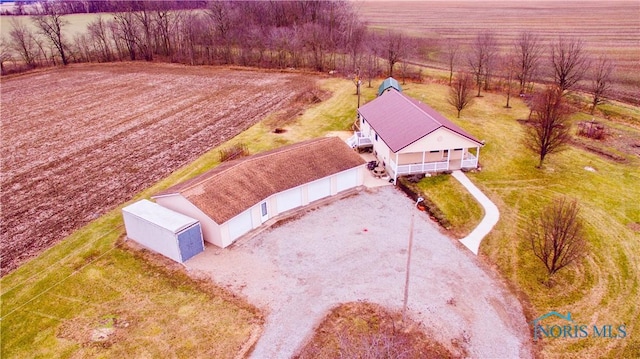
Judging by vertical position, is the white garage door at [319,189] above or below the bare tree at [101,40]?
below

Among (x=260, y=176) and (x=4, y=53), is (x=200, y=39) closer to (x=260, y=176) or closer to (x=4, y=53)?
(x=4, y=53)

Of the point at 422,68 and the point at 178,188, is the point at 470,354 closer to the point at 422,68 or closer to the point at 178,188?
the point at 178,188

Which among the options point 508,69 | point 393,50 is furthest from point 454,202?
point 393,50

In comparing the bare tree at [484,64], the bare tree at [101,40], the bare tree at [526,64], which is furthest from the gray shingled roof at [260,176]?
the bare tree at [101,40]

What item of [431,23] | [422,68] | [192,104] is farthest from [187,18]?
[431,23]

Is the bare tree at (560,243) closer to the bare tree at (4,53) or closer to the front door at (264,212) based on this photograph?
the front door at (264,212)

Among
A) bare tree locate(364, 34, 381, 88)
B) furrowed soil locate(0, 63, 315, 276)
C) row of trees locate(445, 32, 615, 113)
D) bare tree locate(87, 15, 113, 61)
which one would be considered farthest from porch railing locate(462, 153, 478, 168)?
bare tree locate(87, 15, 113, 61)

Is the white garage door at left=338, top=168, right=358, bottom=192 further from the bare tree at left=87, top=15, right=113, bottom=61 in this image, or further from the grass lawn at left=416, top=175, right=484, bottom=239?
the bare tree at left=87, top=15, right=113, bottom=61
